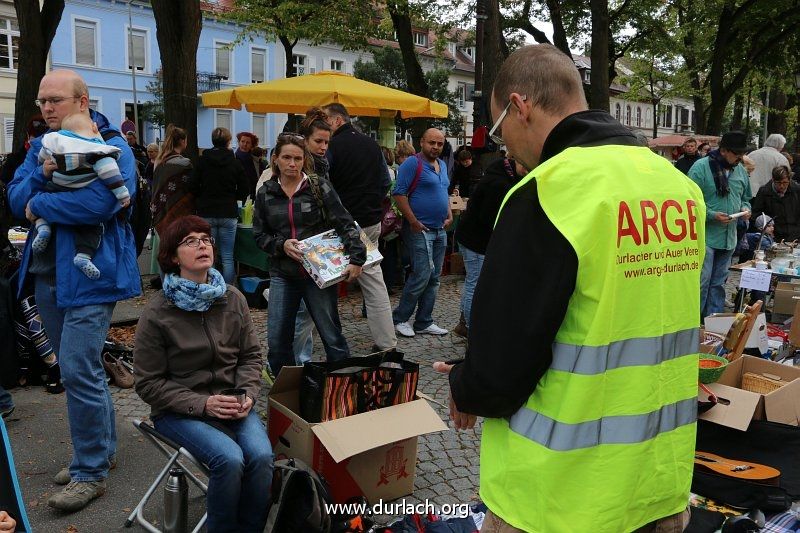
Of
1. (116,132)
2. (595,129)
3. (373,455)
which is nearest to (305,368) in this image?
(373,455)

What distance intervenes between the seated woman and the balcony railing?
35.4 meters

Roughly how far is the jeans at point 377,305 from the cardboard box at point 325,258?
33.7 inches

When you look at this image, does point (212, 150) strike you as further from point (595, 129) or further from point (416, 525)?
point (595, 129)

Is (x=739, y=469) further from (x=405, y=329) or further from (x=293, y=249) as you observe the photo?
(x=405, y=329)

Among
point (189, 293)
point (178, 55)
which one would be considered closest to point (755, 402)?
point (189, 293)

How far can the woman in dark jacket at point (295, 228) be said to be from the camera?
457 cm

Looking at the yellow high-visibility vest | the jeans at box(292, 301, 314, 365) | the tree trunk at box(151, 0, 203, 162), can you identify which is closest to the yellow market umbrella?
the tree trunk at box(151, 0, 203, 162)

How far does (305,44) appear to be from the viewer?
4128cm

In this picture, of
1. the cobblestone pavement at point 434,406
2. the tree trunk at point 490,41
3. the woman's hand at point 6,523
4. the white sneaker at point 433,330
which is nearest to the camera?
the woman's hand at point 6,523

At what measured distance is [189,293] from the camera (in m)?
3.25

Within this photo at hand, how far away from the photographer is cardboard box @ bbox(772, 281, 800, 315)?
755 centimetres

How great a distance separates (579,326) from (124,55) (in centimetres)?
3717

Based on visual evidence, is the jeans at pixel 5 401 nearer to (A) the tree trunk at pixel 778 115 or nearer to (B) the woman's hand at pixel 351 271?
(B) the woman's hand at pixel 351 271

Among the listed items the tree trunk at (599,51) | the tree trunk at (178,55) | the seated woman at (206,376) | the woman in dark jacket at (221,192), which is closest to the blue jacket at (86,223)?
the seated woman at (206,376)
